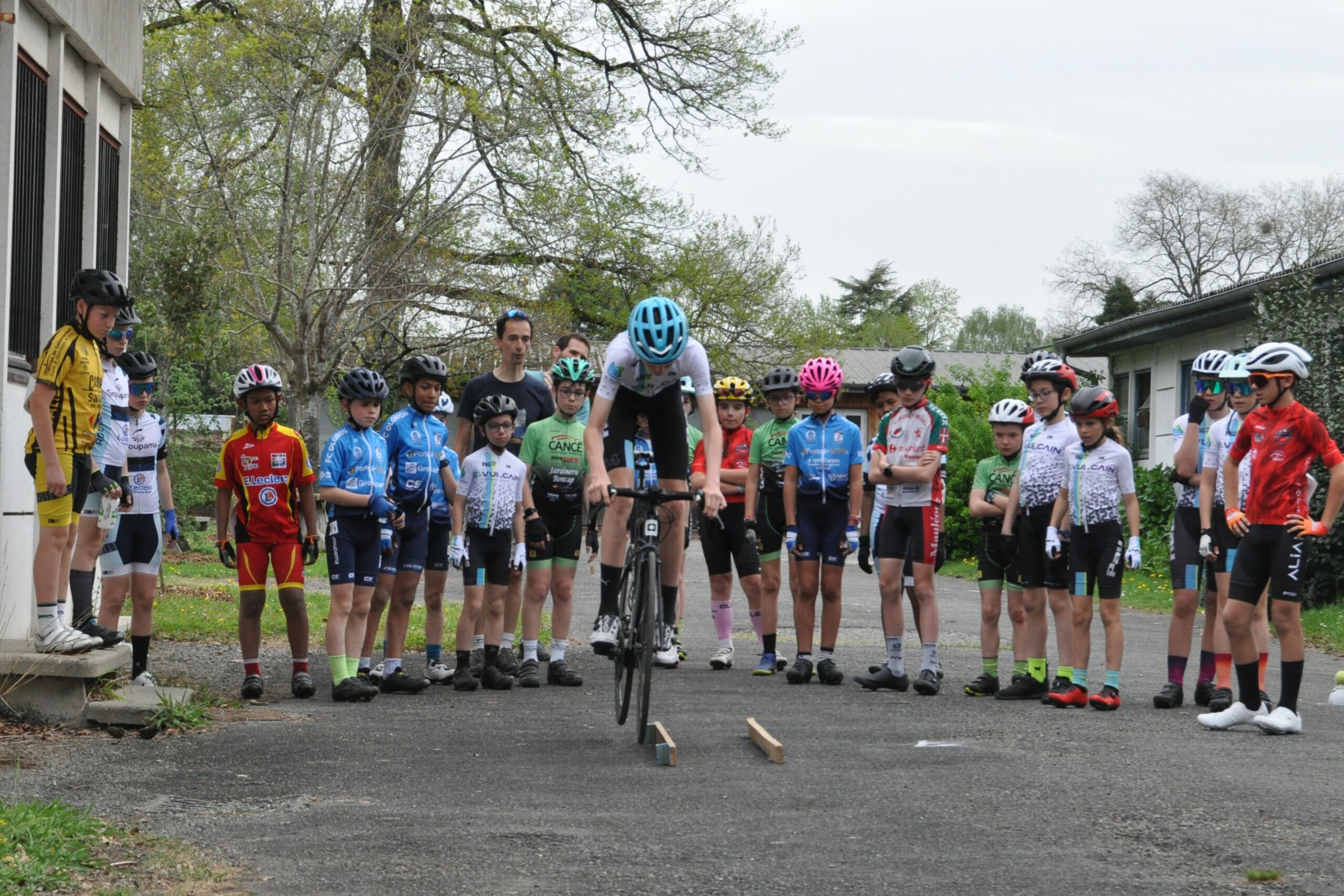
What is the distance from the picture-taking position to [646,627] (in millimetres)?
7699

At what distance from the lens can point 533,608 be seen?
10844 mm

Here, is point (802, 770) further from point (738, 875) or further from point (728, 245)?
point (728, 245)

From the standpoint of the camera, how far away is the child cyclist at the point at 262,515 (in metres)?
9.78

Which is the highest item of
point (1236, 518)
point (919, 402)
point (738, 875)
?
point (919, 402)

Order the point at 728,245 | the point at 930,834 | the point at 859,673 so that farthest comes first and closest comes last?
the point at 728,245, the point at 859,673, the point at 930,834

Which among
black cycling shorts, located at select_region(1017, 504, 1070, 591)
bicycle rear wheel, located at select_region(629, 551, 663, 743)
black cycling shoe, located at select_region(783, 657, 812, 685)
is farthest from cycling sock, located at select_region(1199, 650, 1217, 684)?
bicycle rear wheel, located at select_region(629, 551, 663, 743)

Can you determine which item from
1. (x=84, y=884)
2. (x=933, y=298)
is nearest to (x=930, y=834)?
(x=84, y=884)

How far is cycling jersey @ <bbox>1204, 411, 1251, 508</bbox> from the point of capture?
378 inches

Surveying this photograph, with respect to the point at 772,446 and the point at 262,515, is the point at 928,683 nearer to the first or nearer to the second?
the point at 772,446

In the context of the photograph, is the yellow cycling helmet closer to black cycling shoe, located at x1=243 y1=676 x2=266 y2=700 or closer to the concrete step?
black cycling shoe, located at x1=243 y1=676 x2=266 y2=700

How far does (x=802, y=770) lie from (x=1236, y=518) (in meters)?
3.53

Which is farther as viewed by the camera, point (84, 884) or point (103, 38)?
point (103, 38)

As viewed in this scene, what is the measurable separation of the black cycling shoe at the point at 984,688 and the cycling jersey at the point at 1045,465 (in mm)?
1260

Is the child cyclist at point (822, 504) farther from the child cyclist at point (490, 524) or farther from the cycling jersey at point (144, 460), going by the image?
the cycling jersey at point (144, 460)
